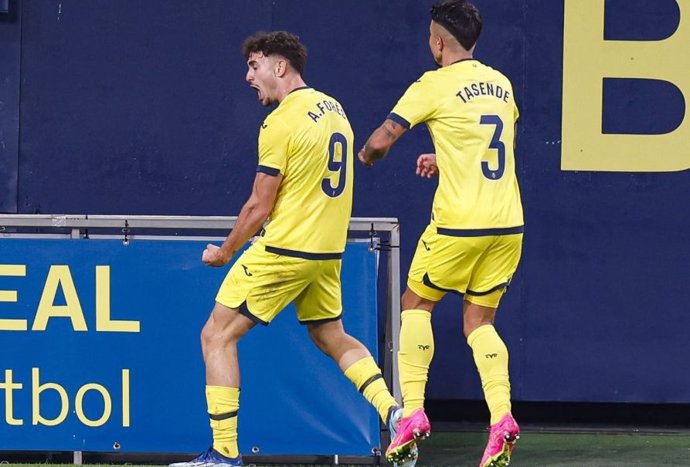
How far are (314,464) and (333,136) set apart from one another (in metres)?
1.80

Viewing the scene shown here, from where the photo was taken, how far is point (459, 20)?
641 centimetres

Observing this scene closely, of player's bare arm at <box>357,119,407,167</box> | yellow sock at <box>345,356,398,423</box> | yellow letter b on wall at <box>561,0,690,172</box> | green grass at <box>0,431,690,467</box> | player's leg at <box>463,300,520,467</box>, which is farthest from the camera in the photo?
yellow letter b on wall at <box>561,0,690,172</box>

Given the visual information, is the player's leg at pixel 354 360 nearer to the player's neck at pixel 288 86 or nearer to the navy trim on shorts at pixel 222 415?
the navy trim on shorts at pixel 222 415

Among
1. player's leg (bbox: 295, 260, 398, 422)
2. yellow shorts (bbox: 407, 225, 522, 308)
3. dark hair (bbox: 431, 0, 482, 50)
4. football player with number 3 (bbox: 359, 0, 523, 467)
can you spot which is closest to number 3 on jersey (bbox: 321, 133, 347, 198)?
football player with number 3 (bbox: 359, 0, 523, 467)

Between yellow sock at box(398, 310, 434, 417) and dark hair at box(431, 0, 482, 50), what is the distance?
1251 millimetres

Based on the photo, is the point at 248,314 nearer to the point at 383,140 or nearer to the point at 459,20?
the point at 383,140

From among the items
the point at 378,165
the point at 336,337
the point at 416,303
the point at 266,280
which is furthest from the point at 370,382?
the point at 378,165

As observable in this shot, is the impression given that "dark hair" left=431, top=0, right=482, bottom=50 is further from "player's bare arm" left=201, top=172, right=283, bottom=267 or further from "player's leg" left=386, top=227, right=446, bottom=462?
"player's bare arm" left=201, top=172, right=283, bottom=267

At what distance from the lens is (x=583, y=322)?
8.50 meters

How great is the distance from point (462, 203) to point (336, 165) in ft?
1.99

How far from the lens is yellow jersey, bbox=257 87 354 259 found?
6336 mm

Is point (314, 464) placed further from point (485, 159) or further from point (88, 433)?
point (485, 159)

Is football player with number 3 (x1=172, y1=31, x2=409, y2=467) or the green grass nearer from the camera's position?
football player with number 3 (x1=172, y1=31, x2=409, y2=467)

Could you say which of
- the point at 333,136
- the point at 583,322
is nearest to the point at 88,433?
the point at 333,136
